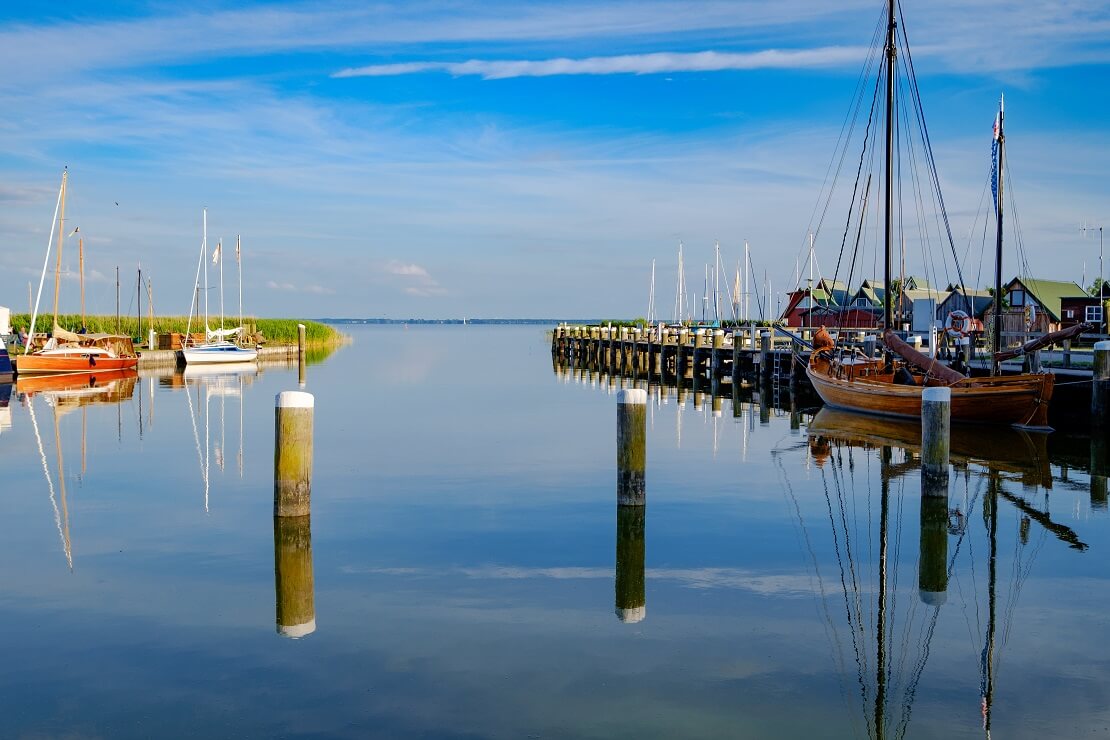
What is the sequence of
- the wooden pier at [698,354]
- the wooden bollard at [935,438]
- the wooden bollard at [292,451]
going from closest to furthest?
the wooden bollard at [292,451], the wooden bollard at [935,438], the wooden pier at [698,354]

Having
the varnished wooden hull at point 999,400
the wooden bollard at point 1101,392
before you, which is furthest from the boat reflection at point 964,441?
the wooden bollard at point 1101,392

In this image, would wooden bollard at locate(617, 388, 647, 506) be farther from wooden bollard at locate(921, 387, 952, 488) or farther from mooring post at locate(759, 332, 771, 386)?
mooring post at locate(759, 332, 771, 386)

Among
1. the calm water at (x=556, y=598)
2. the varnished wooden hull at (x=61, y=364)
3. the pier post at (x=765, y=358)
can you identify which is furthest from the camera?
the varnished wooden hull at (x=61, y=364)

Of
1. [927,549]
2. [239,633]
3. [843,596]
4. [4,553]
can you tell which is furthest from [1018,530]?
[4,553]

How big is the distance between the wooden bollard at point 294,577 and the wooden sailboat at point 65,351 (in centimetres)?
3783

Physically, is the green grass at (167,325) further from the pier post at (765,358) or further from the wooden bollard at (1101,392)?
the wooden bollard at (1101,392)

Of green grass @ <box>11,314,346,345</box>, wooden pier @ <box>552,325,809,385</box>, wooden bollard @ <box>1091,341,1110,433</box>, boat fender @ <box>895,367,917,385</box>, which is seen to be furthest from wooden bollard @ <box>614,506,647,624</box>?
green grass @ <box>11,314,346,345</box>

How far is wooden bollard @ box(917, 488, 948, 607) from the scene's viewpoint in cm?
1128

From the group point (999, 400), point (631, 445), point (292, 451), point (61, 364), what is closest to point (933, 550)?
point (631, 445)

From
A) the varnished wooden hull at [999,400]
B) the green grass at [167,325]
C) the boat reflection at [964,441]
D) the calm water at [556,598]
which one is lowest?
the calm water at [556,598]

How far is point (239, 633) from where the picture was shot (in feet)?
31.7

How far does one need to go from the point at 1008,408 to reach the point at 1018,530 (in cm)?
1185

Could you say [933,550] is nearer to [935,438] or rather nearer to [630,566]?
[935,438]

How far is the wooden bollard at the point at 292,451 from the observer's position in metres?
12.3
